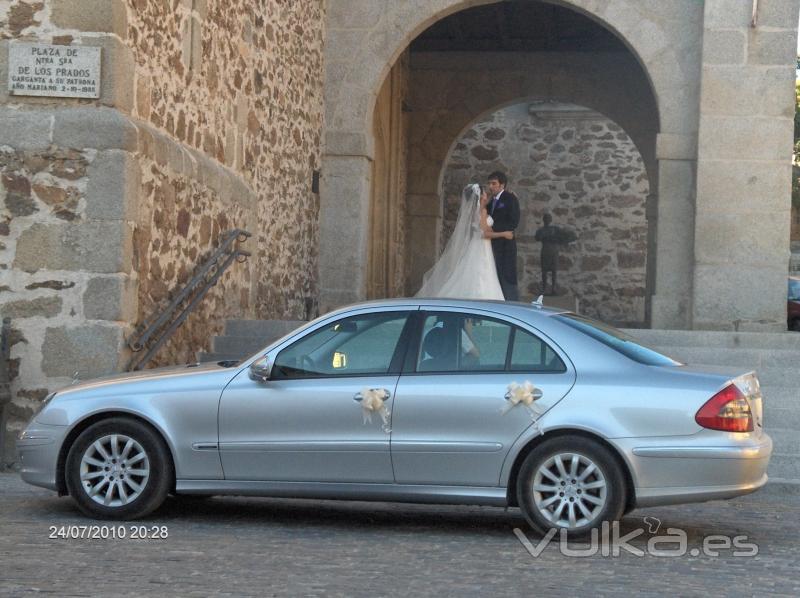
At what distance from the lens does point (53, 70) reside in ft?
33.1

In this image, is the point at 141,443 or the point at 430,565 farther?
the point at 141,443

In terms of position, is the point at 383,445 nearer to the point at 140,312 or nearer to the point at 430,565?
the point at 430,565

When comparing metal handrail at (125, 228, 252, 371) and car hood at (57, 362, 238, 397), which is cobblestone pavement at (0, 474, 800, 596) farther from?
metal handrail at (125, 228, 252, 371)

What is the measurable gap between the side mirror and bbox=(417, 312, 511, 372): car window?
81 cm

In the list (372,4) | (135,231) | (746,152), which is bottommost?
(135,231)

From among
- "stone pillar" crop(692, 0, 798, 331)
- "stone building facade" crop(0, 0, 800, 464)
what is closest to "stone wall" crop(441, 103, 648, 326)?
"stone building facade" crop(0, 0, 800, 464)

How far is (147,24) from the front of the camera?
10.7 meters

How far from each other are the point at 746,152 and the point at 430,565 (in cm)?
1006

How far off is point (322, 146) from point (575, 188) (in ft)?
44.4

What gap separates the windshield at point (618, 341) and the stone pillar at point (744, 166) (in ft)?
25.5

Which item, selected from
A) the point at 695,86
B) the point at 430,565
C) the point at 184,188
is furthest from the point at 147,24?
the point at 695,86

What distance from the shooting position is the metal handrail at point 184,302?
10.2 metres

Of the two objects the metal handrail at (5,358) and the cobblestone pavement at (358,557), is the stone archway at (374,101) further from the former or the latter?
the cobblestone pavement at (358,557)

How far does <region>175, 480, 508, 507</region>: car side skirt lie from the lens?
707cm
